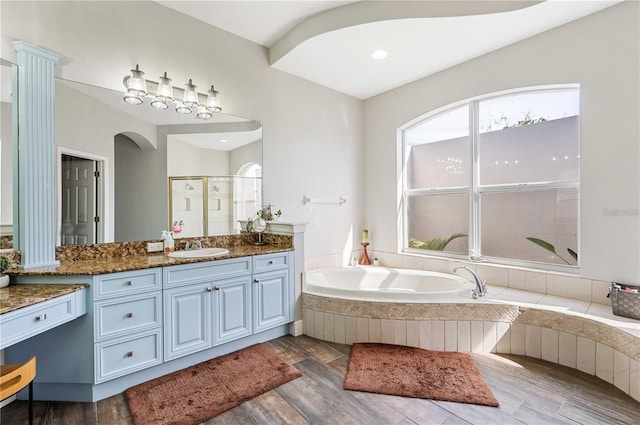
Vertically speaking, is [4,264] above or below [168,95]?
below

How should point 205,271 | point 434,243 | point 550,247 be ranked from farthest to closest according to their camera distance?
point 434,243 < point 550,247 < point 205,271

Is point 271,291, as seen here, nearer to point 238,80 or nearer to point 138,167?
point 138,167

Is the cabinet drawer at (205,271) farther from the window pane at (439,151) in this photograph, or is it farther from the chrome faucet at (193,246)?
the window pane at (439,151)

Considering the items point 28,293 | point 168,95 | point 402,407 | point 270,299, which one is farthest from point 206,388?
point 168,95

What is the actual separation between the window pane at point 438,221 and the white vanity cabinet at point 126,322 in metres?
2.81

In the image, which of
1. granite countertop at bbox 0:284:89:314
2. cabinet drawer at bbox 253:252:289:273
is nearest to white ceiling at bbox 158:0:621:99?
cabinet drawer at bbox 253:252:289:273

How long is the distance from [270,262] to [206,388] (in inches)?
39.5

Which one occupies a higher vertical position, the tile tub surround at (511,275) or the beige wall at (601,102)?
the beige wall at (601,102)

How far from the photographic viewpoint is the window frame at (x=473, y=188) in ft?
8.74

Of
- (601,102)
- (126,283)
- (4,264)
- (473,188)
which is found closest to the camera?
(4,264)

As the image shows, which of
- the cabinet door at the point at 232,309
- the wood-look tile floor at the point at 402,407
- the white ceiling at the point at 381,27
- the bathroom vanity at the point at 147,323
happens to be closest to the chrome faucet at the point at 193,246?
the bathroom vanity at the point at 147,323

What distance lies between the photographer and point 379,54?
2.87 meters

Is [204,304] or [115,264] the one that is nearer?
[115,264]

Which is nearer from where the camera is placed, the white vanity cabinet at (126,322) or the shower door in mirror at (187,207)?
the white vanity cabinet at (126,322)
